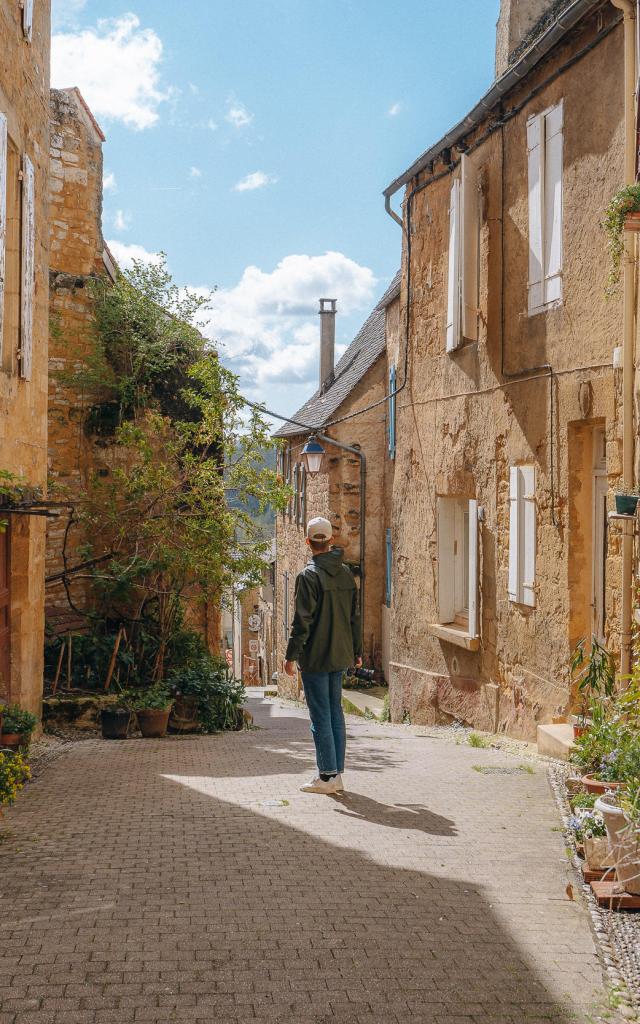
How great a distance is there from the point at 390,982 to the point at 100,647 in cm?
774

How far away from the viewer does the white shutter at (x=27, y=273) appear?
7.07 m

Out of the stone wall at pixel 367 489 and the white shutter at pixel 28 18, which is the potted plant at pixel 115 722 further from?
the stone wall at pixel 367 489

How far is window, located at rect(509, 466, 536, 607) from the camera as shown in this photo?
25.3 feet

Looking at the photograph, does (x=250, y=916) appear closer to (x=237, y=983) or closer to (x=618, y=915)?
(x=237, y=983)

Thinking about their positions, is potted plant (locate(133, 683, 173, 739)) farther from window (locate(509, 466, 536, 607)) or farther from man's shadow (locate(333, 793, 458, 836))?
man's shadow (locate(333, 793, 458, 836))

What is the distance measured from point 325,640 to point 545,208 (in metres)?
4.16

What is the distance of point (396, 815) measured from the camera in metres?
5.22

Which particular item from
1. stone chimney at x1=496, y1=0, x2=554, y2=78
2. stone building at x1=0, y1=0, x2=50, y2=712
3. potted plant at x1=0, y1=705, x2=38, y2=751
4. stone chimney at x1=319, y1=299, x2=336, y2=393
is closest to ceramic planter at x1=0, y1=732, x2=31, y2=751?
potted plant at x1=0, y1=705, x2=38, y2=751

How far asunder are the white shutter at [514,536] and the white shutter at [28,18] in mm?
5113

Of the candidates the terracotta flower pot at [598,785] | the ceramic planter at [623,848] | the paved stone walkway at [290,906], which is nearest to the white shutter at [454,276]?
the paved stone walkway at [290,906]

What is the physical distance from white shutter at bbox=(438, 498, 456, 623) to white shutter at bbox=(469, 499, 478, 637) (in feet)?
3.51

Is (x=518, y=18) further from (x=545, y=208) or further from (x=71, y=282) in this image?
(x=71, y=282)

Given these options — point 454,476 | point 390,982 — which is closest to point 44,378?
point 454,476

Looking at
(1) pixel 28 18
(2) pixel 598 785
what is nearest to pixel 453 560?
(2) pixel 598 785
